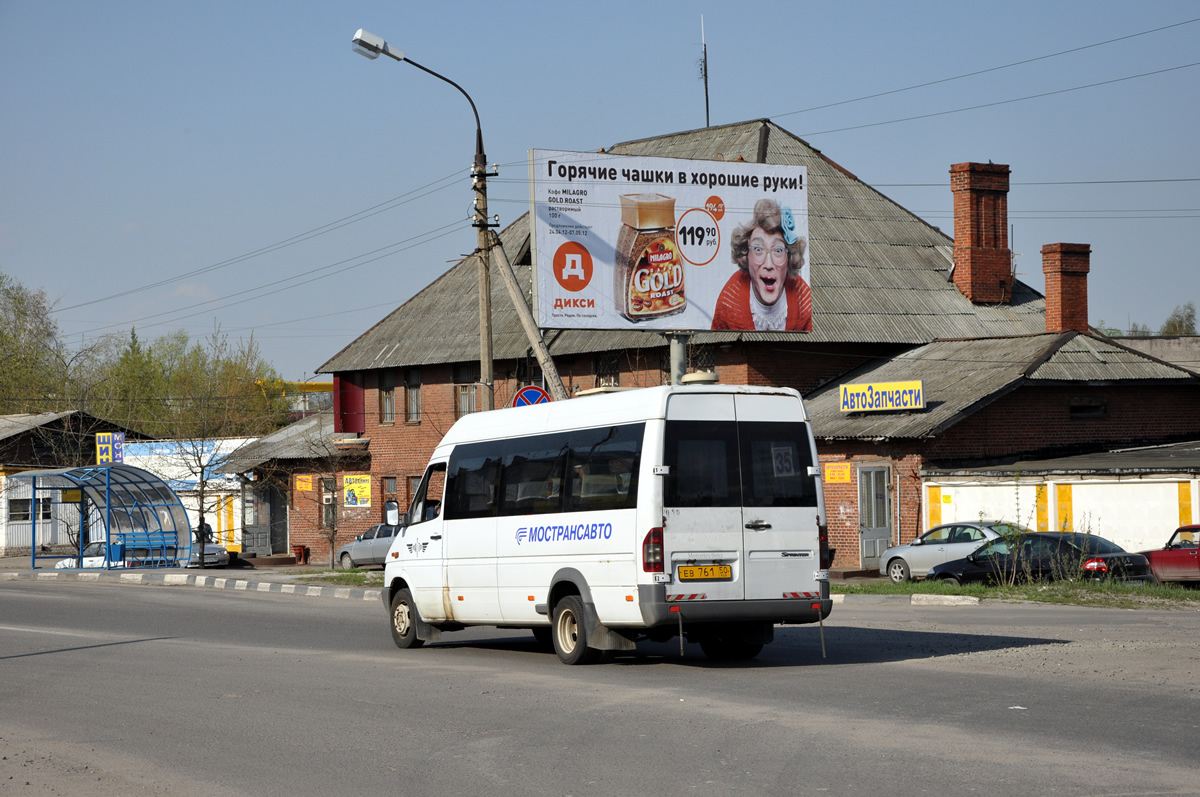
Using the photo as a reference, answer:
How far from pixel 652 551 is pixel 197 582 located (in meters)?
21.6

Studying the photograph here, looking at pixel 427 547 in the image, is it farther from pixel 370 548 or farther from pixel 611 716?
pixel 370 548

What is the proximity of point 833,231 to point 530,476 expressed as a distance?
27637 millimetres

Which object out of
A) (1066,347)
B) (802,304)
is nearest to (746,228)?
(802,304)

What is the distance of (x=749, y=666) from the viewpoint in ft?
43.6

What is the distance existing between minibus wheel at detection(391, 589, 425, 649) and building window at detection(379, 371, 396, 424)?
100ft

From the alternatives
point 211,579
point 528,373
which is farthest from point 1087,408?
point 211,579

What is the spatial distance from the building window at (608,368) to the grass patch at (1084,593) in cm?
1571

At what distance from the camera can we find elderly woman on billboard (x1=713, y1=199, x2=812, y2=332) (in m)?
27.4

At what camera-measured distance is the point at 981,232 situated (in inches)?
1585

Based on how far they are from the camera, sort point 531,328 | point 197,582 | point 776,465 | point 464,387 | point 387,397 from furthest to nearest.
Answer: point 387,397 < point 464,387 < point 197,582 < point 531,328 < point 776,465

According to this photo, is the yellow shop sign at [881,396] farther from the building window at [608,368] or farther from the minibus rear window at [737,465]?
the minibus rear window at [737,465]

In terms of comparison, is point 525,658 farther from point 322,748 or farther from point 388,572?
point 322,748

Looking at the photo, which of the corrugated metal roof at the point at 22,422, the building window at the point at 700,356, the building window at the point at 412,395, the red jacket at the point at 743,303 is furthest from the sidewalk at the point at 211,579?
the corrugated metal roof at the point at 22,422

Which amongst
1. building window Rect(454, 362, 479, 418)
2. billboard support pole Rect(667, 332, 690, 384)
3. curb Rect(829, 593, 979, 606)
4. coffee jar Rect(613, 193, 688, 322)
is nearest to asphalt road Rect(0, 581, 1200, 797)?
curb Rect(829, 593, 979, 606)
